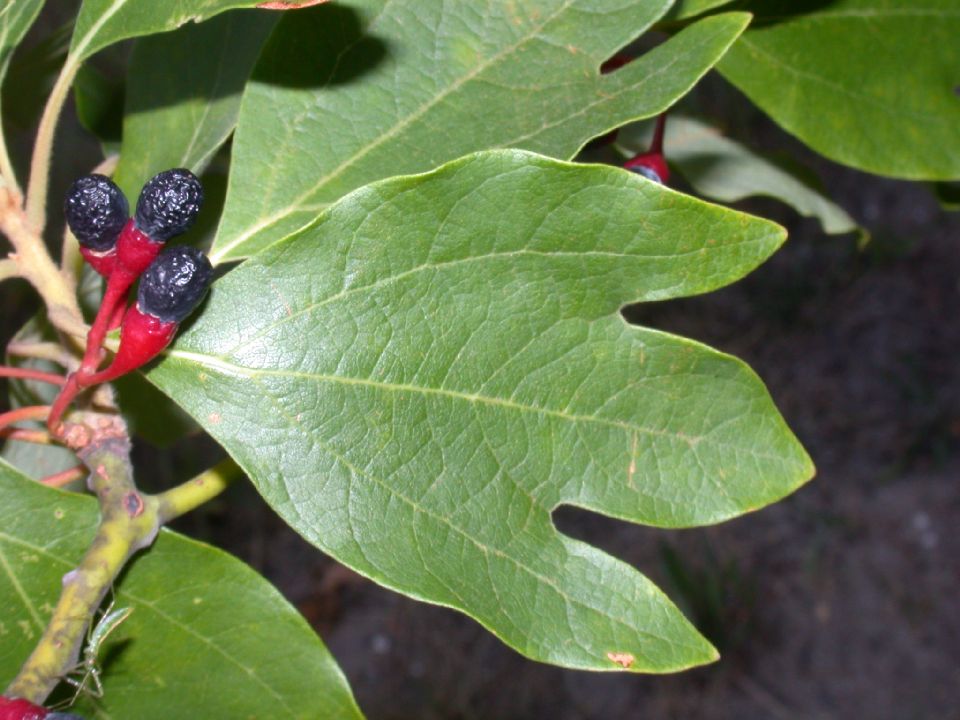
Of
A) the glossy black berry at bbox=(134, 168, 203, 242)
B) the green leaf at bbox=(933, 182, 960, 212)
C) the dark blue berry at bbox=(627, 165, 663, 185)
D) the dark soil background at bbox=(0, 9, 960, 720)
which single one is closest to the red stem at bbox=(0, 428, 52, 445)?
the glossy black berry at bbox=(134, 168, 203, 242)

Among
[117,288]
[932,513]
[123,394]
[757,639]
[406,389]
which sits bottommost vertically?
[757,639]

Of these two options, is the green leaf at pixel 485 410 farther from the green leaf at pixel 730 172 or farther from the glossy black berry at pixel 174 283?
the green leaf at pixel 730 172

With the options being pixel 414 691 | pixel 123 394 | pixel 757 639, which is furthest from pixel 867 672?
pixel 123 394

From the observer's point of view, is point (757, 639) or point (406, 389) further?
point (757, 639)

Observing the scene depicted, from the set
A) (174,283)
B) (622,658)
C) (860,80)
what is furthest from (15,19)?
(860,80)

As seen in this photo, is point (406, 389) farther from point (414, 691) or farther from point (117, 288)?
point (414, 691)

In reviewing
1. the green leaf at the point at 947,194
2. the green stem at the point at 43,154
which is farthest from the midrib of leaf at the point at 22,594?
the green leaf at the point at 947,194
